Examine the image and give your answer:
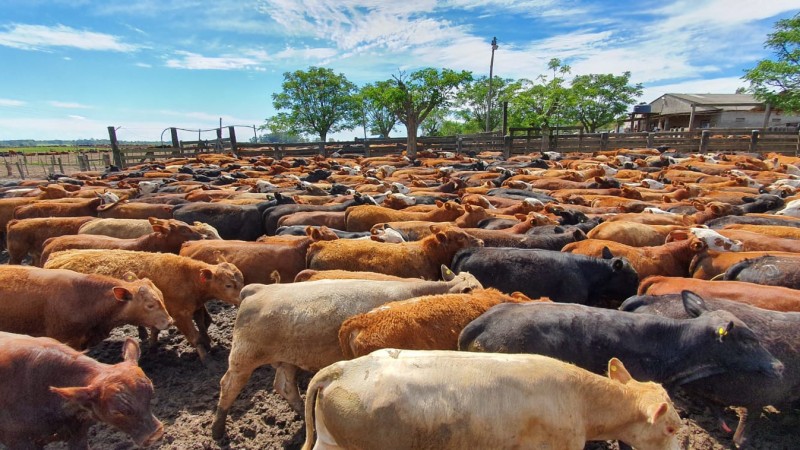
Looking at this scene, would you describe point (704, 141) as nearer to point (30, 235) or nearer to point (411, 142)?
point (411, 142)

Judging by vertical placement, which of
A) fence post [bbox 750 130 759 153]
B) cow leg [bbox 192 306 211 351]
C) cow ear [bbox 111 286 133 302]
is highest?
fence post [bbox 750 130 759 153]

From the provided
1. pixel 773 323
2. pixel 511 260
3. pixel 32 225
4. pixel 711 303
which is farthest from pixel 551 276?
pixel 32 225

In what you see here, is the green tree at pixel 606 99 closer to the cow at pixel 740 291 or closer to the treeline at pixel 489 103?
the treeline at pixel 489 103

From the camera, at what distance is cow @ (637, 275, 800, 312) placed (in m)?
4.75

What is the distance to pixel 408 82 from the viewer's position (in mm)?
36188

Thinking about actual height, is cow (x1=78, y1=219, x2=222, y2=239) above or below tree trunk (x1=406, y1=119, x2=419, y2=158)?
below

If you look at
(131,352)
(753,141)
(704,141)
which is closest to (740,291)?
(131,352)

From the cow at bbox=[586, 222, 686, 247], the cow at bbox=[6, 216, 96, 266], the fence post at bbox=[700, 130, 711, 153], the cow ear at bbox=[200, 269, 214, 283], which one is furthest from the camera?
the fence post at bbox=[700, 130, 711, 153]

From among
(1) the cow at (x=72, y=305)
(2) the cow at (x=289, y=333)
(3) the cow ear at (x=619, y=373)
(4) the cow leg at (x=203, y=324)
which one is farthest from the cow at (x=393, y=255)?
(3) the cow ear at (x=619, y=373)

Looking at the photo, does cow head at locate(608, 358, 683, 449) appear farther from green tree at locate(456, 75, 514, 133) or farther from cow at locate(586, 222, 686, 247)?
green tree at locate(456, 75, 514, 133)

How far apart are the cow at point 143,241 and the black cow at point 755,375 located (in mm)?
7532

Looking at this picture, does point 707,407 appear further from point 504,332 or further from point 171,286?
point 171,286

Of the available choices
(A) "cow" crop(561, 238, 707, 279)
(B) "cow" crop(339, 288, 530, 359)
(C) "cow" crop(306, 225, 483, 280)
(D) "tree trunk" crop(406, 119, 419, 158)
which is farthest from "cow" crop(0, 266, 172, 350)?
(D) "tree trunk" crop(406, 119, 419, 158)

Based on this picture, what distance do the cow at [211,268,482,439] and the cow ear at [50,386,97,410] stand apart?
117cm
